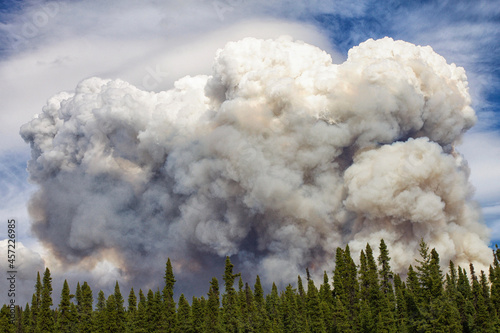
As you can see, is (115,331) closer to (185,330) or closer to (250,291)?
(185,330)

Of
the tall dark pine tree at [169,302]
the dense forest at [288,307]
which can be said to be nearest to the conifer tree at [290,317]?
the dense forest at [288,307]


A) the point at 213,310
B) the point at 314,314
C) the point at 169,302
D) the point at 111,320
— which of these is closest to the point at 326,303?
the point at 314,314

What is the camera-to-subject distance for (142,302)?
158 meters

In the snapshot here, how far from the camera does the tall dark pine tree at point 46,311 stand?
143 metres

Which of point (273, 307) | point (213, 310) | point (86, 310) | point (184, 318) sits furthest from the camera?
point (86, 310)

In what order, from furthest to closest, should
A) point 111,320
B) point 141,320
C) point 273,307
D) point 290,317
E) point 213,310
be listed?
point 273,307 < point 213,310 < point 111,320 < point 141,320 < point 290,317

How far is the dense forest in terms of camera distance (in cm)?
11331

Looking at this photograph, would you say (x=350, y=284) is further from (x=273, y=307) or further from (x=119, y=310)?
(x=119, y=310)

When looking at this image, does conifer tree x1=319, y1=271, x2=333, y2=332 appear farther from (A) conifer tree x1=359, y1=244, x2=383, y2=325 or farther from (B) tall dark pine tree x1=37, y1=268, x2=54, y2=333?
(B) tall dark pine tree x1=37, y1=268, x2=54, y2=333

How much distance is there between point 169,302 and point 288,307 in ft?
106

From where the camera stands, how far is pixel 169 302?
151625 mm

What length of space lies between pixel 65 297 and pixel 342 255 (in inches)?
2782

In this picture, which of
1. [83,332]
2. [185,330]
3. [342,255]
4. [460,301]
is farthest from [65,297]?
[460,301]

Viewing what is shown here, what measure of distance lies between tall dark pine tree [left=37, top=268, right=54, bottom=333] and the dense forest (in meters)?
0.23
